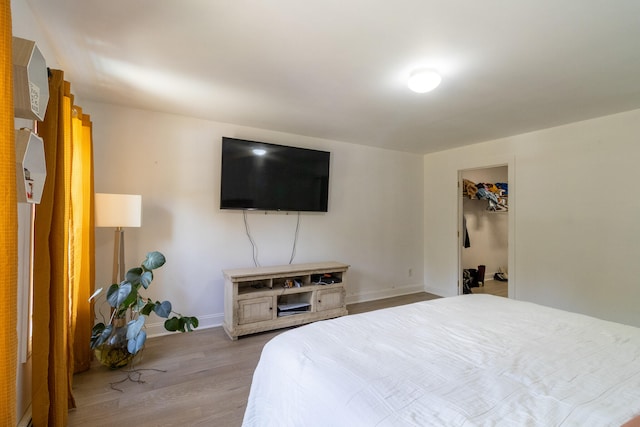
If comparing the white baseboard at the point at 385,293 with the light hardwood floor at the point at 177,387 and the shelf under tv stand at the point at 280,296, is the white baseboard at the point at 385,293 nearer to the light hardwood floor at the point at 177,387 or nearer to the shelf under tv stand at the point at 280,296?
the shelf under tv stand at the point at 280,296

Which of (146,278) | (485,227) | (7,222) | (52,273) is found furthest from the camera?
(485,227)

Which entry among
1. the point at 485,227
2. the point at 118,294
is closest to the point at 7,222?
the point at 118,294

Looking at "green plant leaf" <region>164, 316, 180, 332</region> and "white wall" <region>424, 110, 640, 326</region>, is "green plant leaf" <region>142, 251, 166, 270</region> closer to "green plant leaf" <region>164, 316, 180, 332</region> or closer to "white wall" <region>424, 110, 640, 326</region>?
"green plant leaf" <region>164, 316, 180, 332</region>

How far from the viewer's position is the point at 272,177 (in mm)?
3520

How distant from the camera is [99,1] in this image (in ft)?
4.86

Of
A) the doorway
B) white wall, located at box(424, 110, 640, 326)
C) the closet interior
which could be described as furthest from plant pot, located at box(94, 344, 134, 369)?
the closet interior

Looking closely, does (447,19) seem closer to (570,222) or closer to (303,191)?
(303,191)

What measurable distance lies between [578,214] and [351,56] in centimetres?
310

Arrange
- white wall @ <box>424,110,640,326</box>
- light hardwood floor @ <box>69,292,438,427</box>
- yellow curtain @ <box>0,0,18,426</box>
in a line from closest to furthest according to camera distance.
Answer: yellow curtain @ <box>0,0,18,426</box>, light hardwood floor @ <box>69,292,438,427</box>, white wall @ <box>424,110,640,326</box>

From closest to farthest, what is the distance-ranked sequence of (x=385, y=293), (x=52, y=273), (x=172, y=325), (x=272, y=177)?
(x=52, y=273) < (x=172, y=325) < (x=272, y=177) < (x=385, y=293)

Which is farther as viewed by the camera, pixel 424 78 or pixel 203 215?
pixel 203 215

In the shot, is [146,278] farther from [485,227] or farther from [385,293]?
[485,227]

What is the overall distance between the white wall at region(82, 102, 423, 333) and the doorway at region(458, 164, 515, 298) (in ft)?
6.80

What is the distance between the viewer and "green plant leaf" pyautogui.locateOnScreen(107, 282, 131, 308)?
7.09 ft
